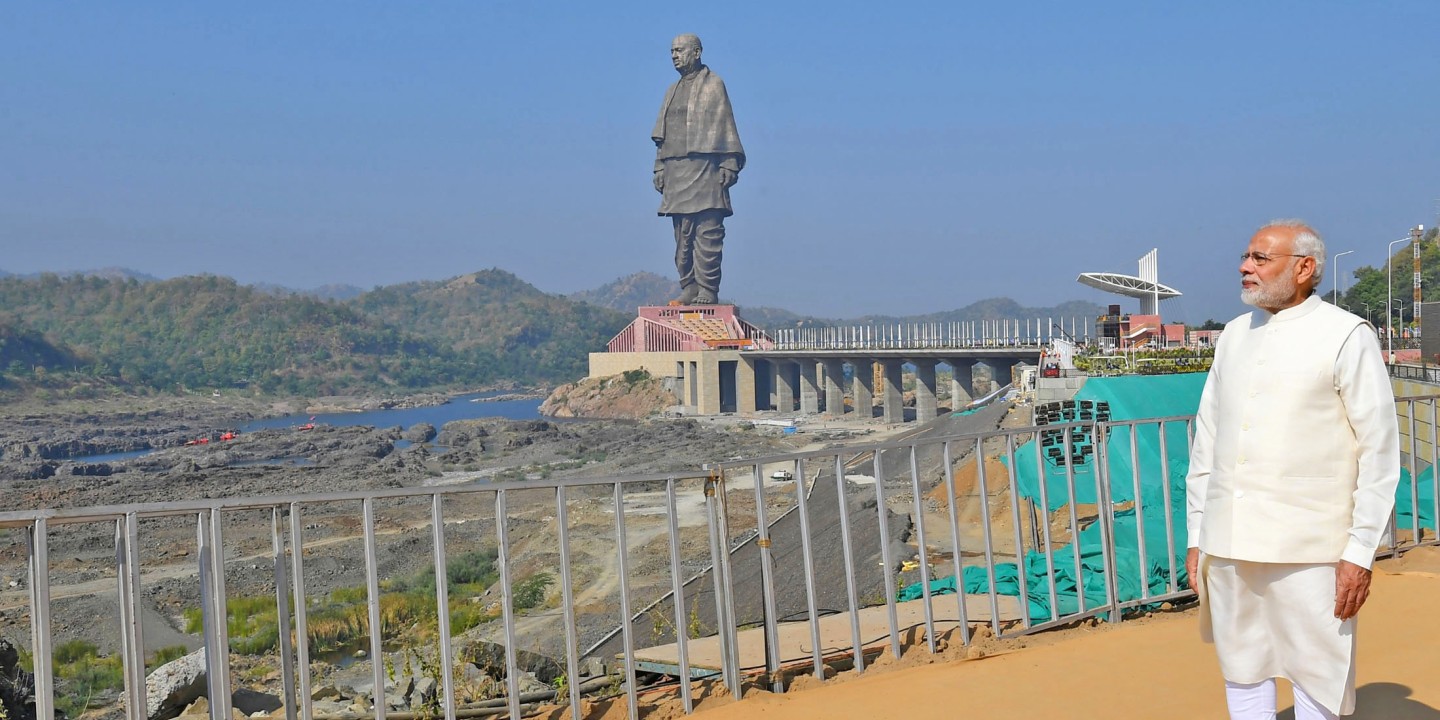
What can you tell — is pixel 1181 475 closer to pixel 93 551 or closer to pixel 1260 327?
pixel 1260 327

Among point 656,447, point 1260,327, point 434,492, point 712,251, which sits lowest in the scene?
point 656,447

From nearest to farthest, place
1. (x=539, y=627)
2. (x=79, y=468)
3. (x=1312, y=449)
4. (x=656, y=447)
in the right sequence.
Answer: (x=1312, y=449) → (x=539, y=627) → (x=79, y=468) → (x=656, y=447)

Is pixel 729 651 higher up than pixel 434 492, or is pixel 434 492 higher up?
pixel 434 492

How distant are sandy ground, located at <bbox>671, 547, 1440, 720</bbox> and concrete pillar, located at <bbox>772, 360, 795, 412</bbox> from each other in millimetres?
54720

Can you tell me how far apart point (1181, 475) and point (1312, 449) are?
6.27 m

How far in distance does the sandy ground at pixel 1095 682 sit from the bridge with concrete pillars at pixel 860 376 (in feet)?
123

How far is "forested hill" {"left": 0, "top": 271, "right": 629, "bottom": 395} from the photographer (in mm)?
95250

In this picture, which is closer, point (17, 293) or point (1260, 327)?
point (1260, 327)

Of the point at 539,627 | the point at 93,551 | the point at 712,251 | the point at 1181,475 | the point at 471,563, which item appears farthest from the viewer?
the point at 712,251

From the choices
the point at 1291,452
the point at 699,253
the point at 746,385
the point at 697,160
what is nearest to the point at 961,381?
the point at 746,385

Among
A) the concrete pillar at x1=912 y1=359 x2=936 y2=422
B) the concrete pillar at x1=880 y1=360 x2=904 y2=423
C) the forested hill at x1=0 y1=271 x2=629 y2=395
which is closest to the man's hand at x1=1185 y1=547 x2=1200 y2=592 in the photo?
the concrete pillar at x1=912 y1=359 x2=936 y2=422

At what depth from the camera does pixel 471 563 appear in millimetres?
11836

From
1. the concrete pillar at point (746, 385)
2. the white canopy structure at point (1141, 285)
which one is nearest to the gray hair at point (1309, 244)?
the white canopy structure at point (1141, 285)

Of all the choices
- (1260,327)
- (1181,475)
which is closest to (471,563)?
(1181,475)
